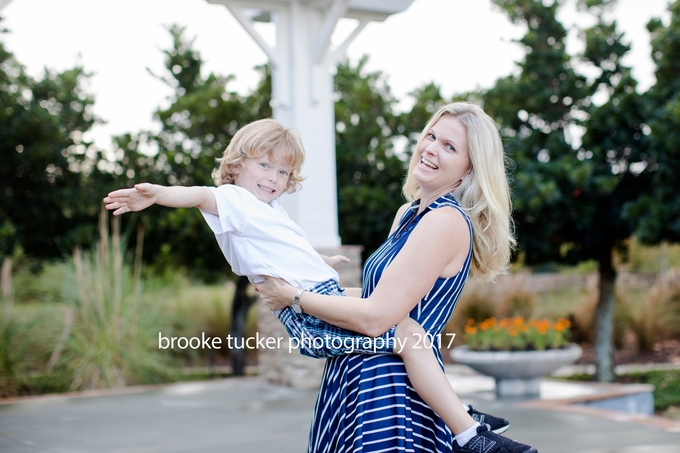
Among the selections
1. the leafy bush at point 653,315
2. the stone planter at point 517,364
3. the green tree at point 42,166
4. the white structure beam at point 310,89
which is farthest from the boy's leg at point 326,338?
the leafy bush at point 653,315

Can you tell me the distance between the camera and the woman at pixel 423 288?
5.40ft

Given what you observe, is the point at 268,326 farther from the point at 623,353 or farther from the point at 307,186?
the point at 623,353

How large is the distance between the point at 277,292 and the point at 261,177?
39cm

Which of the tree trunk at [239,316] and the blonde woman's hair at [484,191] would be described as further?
the tree trunk at [239,316]

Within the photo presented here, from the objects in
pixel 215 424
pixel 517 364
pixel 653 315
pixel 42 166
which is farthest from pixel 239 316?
pixel 653 315

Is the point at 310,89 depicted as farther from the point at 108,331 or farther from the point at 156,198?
the point at 156,198

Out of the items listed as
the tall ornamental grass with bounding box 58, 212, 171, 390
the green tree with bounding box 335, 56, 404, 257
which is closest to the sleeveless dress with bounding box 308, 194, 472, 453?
the tall ornamental grass with bounding box 58, 212, 171, 390

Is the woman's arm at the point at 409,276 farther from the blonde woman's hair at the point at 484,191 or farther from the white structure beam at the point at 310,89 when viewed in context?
the white structure beam at the point at 310,89

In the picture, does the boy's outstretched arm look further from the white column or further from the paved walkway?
the white column

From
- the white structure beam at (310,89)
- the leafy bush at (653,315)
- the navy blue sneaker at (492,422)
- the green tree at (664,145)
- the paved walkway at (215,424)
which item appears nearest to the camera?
the navy blue sneaker at (492,422)

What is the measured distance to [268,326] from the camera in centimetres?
599

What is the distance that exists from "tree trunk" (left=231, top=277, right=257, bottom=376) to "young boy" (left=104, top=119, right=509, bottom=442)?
5786 mm

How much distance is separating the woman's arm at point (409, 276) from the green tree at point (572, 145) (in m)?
5.00

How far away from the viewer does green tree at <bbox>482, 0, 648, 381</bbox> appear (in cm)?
686
